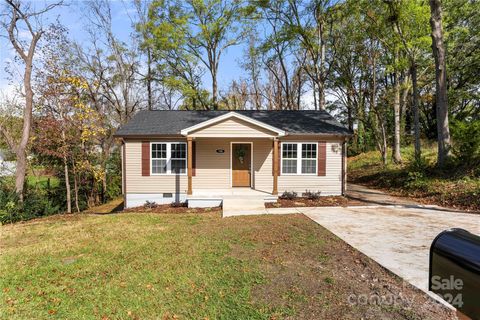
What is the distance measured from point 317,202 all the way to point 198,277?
304 inches

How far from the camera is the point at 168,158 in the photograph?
38.4 feet

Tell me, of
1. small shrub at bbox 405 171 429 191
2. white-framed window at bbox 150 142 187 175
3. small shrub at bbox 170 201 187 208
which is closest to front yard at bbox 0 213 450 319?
small shrub at bbox 170 201 187 208

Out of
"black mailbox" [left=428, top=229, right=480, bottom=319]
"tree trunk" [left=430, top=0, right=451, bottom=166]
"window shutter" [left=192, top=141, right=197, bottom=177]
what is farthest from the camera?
"window shutter" [left=192, top=141, right=197, bottom=177]

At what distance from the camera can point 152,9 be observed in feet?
67.7

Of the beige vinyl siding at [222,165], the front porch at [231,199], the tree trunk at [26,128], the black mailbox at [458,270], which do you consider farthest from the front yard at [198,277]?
the tree trunk at [26,128]

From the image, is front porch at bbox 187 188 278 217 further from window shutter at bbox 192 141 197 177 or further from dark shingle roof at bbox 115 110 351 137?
dark shingle roof at bbox 115 110 351 137

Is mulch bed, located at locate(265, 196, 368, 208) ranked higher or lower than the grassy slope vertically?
lower

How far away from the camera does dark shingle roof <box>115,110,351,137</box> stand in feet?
38.6

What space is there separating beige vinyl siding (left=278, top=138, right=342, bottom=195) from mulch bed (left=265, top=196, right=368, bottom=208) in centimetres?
47

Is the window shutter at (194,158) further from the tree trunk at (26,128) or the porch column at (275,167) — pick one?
the tree trunk at (26,128)

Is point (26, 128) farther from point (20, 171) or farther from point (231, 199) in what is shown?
point (231, 199)

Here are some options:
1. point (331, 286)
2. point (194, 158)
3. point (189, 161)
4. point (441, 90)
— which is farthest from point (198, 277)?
point (441, 90)

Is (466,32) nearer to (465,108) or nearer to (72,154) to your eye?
(465,108)

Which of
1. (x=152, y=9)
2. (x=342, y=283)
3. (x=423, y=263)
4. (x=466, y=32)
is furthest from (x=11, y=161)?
(x=466, y=32)
